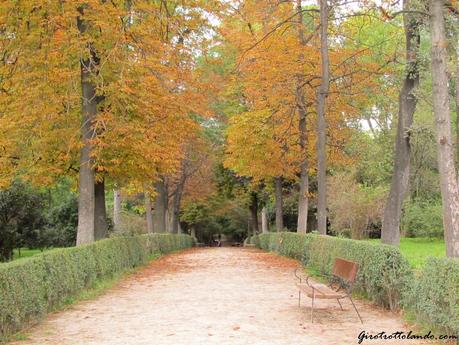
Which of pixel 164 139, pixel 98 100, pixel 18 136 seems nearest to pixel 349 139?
pixel 164 139

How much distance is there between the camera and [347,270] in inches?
374

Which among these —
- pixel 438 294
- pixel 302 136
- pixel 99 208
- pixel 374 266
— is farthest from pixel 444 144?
pixel 302 136

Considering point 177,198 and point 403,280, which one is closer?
point 403,280

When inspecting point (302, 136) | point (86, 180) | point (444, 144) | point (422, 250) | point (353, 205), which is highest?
point (302, 136)

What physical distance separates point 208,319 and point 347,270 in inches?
99.3

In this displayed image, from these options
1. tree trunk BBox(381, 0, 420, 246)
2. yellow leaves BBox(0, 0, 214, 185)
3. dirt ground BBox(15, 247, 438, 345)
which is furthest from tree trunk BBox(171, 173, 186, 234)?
dirt ground BBox(15, 247, 438, 345)

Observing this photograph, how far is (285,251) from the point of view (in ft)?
74.7

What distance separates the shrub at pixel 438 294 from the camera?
6824mm

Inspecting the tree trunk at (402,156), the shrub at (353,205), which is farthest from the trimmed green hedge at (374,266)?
the shrub at (353,205)

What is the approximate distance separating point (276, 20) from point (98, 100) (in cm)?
823

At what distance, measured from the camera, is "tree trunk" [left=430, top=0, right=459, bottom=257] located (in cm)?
978

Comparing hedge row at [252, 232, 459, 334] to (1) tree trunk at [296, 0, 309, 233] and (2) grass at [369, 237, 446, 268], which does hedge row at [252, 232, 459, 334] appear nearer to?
(2) grass at [369, 237, 446, 268]

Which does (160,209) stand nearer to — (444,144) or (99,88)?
(99,88)

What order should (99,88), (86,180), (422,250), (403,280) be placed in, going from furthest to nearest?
(422,250) < (86,180) < (99,88) < (403,280)
